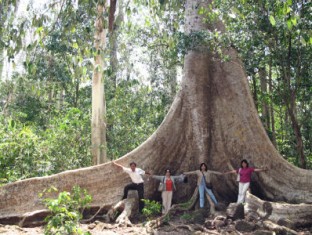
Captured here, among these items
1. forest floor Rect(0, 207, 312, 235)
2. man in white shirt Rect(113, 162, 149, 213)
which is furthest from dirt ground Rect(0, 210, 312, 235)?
man in white shirt Rect(113, 162, 149, 213)

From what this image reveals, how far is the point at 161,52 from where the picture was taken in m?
13.5

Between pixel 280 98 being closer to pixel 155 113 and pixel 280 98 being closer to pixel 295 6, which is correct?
pixel 295 6

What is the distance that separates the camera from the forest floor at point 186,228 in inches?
251

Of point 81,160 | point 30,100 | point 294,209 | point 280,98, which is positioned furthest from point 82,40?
point 30,100

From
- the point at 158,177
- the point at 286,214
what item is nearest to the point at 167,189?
the point at 158,177

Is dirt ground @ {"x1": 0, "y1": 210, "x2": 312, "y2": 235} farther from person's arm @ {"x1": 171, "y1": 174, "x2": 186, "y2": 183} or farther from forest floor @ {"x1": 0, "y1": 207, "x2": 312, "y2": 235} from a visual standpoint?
person's arm @ {"x1": 171, "y1": 174, "x2": 186, "y2": 183}

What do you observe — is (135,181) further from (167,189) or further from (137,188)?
(167,189)

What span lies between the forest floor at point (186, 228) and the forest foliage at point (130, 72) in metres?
2.33

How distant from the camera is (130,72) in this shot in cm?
1125

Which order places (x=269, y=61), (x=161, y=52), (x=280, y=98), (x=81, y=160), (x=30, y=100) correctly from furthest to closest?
(x=30, y=100) → (x=161, y=52) → (x=81, y=160) → (x=280, y=98) → (x=269, y=61)

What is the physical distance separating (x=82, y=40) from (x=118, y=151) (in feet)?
29.3

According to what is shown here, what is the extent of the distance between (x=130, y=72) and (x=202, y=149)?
3.35 metres

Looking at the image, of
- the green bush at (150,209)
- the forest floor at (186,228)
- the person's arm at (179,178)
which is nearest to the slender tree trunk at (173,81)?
the person's arm at (179,178)

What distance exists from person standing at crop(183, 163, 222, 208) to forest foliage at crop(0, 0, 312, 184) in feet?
7.13
